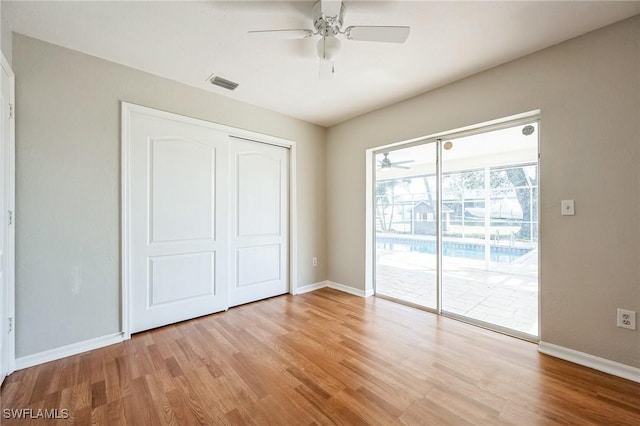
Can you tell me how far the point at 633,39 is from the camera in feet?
5.98

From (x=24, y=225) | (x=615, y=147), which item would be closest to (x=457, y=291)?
(x=615, y=147)

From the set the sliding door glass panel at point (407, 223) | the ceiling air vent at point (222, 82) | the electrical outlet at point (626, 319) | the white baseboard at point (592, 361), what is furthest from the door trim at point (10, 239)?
the electrical outlet at point (626, 319)

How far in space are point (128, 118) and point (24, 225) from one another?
1.17 meters

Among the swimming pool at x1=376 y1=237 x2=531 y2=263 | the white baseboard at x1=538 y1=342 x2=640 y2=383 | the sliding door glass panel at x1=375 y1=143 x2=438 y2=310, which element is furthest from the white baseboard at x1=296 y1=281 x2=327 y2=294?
the white baseboard at x1=538 y1=342 x2=640 y2=383

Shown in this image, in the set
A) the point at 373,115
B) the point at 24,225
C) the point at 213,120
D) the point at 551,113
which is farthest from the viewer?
the point at 373,115

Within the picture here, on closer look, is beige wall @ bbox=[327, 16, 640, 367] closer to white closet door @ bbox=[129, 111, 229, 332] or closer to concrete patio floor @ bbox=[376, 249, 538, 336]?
concrete patio floor @ bbox=[376, 249, 538, 336]

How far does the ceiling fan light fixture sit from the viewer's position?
183 centimetres

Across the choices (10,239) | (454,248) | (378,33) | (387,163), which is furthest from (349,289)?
(10,239)

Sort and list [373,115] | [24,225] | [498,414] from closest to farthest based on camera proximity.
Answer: [498,414]
[24,225]
[373,115]

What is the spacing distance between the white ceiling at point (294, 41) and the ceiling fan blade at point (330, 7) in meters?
0.12

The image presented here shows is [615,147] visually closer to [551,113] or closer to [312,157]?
[551,113]

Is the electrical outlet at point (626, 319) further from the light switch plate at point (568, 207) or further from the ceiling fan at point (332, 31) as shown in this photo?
the ceiling fan at point (332, 31)

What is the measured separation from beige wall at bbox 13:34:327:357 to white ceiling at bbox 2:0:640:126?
0.20 metres

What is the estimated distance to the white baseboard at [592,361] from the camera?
181 cm
